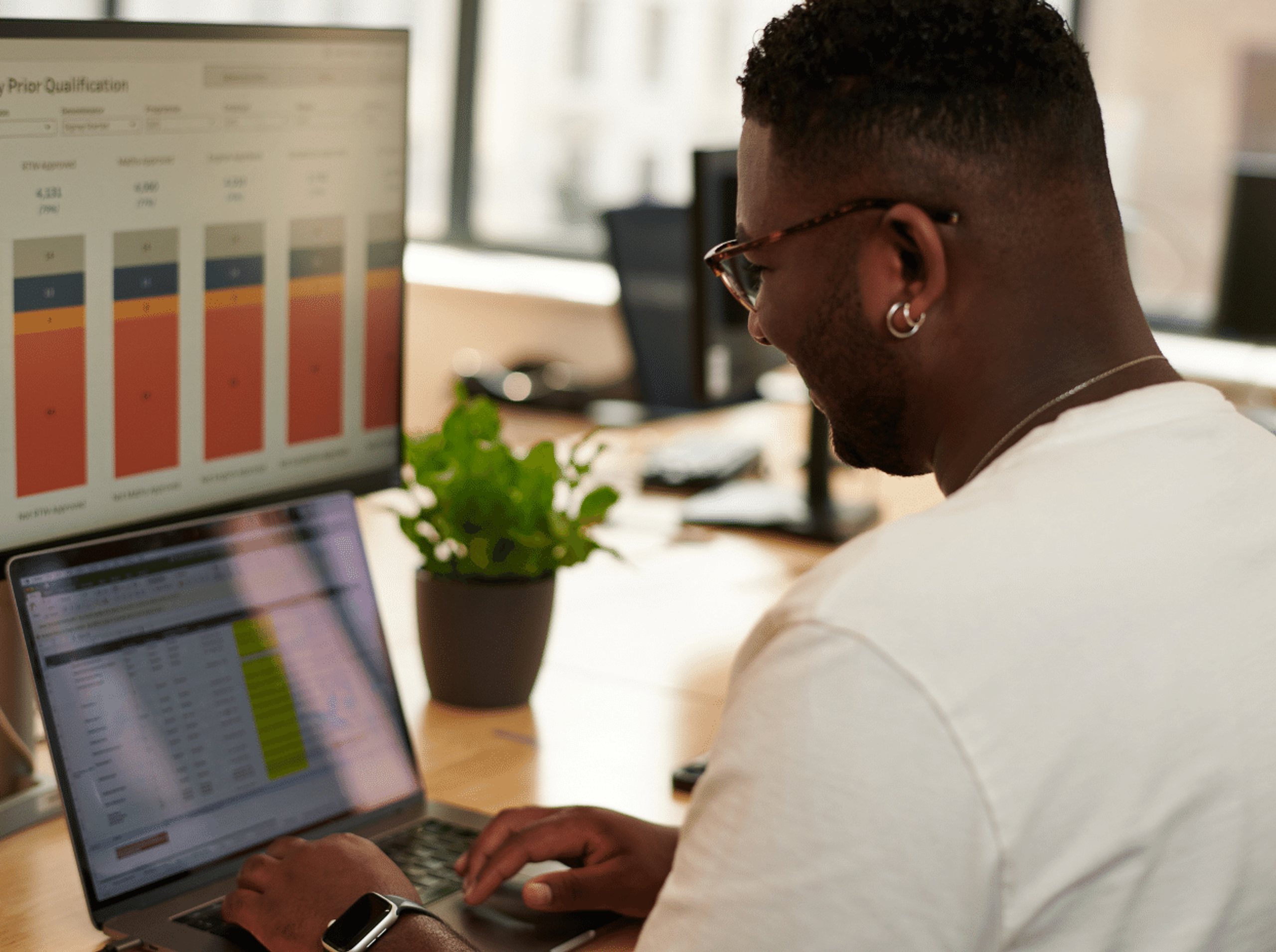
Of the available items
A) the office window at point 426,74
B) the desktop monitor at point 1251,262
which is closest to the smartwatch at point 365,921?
the desktop monitor at point 1251,262

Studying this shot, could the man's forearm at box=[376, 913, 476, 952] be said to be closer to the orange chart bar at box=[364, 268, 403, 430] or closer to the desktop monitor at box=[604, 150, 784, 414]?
the orange chart bar at box=[364, 268, 403, 430]

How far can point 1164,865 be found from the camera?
A: 702 mm

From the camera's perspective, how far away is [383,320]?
1475 mm

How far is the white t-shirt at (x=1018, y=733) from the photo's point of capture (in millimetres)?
634

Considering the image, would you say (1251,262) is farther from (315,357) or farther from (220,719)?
(220,719)

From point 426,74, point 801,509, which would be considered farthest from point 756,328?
point 426,74

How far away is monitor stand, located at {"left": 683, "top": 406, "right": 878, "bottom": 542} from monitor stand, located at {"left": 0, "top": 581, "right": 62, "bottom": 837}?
117 cm

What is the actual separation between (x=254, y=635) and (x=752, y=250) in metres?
0.53

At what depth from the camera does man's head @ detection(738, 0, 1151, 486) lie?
78cm

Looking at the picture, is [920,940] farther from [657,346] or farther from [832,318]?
[657,346]

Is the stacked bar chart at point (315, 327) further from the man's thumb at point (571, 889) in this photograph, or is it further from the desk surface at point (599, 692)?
the man's thumb at point (571, 889)

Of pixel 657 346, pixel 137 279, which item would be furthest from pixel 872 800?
pixel 657 346

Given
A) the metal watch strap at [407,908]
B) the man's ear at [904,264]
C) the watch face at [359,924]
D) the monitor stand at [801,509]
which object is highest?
the man's ear at [904,264]

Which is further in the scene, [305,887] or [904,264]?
[305,887]
